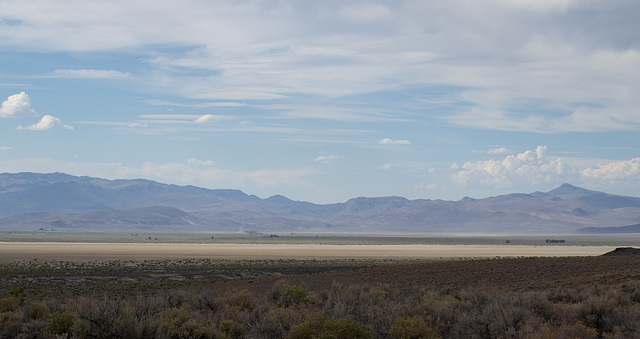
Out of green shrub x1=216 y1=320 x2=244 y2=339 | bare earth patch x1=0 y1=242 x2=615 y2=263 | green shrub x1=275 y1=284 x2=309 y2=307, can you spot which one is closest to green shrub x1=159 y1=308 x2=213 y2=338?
green shrub x1=216 y1=320 x2=244 y2=339

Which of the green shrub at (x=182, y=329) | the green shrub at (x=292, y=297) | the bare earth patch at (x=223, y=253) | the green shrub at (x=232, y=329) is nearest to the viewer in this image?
the green shrub at (x=182, y=329)

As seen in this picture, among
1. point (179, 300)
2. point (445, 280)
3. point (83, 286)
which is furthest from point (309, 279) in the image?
point (179, 300)

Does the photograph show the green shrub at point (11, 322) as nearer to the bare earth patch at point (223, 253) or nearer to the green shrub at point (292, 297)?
the green shrub at point (292, 297)

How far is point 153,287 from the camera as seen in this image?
37844 millimetres

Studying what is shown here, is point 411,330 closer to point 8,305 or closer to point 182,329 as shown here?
point 182,329

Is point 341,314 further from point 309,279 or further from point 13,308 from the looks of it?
point 309,279

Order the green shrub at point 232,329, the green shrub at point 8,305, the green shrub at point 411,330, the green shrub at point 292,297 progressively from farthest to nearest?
1. the green shrub at point 292,297
2. the green shrub at point 8,305
3. the green shrub at point 232,329
4. the green shrub at point 411,330

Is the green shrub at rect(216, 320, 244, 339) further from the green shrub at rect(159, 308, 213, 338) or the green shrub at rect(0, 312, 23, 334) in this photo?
the green shrub at rect(0, 312, 23, 334)

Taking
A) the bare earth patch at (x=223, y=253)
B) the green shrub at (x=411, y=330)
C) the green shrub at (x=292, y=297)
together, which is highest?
the green shrub at (x=411, y=330)

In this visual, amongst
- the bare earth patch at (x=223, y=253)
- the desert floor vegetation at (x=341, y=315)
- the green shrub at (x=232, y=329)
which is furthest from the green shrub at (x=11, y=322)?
the bare earth patch at (x=223, y=253)

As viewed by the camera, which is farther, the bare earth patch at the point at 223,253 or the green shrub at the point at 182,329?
the bare earth patch at the point at 223,253

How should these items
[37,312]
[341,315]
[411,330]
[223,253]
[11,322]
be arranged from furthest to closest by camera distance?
[223,253] < [37,312] < [341,315] < [11,322] < [411,330]

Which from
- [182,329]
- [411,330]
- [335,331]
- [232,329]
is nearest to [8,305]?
[182,329]

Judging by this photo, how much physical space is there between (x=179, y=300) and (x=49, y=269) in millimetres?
34148
